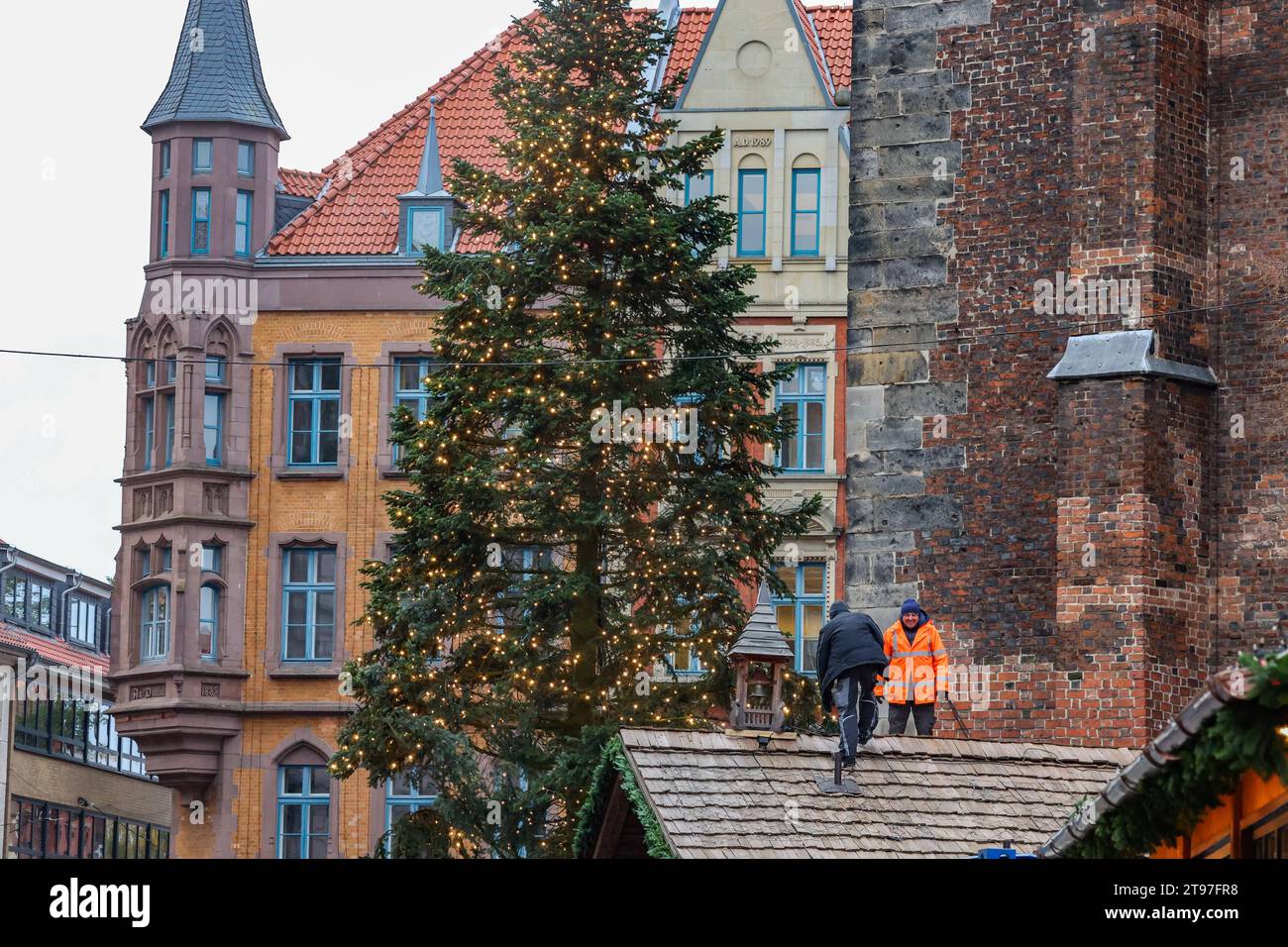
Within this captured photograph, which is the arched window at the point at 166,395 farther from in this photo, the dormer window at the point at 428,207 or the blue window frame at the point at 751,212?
the blue window frame at the point at 751,212

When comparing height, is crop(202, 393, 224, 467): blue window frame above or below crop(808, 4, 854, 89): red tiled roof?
below

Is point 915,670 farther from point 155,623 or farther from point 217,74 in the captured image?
point 217,74

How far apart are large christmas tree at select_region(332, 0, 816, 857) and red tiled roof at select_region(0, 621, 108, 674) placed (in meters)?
32.6

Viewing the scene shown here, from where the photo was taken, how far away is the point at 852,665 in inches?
778

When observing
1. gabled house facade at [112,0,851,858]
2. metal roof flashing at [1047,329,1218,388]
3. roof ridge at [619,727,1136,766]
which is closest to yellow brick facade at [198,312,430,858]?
gabled house facade at [112,0,851,858]

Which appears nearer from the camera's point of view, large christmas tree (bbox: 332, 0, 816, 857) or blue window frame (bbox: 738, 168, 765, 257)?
large christmas tree (bbox: 332, 0, 816, 857)

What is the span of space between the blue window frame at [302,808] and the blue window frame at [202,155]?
1041cm

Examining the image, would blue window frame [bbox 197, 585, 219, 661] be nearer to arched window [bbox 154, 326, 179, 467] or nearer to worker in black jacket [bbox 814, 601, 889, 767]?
arched window [bbox 154, 326, 179, 467]

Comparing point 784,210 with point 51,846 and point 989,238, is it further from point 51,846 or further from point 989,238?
point 51,846

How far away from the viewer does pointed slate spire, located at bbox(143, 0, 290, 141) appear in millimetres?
45219

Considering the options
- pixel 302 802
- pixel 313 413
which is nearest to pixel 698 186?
pixel 313 413

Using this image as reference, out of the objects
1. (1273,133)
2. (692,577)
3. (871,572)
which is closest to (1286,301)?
(1273,133)

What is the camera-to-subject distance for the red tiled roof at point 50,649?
6197 centimetres
